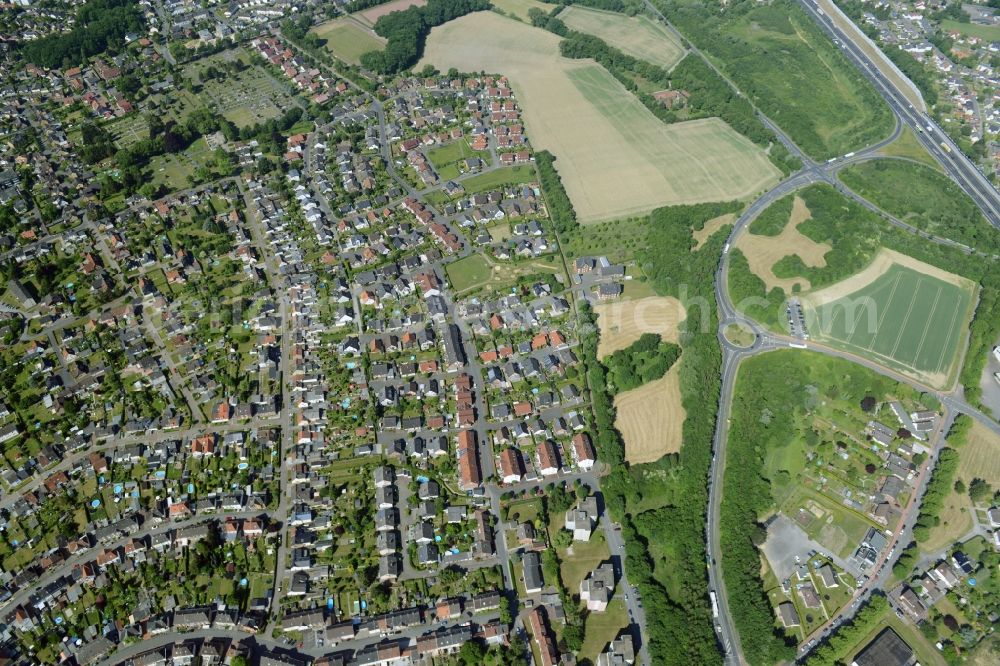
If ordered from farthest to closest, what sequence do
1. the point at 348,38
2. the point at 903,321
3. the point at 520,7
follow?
1. the point at 520,7
2. the point at 348,38
3. the point at 903,321

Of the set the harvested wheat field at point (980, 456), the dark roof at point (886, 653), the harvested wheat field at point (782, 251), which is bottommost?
the dark roof at point (886, 653)

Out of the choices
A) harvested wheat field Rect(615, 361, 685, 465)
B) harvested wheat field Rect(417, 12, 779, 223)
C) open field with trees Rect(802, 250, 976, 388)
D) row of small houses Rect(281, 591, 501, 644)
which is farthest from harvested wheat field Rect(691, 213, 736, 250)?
row of small houses Rect(281, 591, 501, 644)

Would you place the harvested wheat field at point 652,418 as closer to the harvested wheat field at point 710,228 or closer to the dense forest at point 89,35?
the harvested wheat field at point 710,228

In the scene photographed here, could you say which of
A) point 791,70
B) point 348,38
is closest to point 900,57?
point 791,70

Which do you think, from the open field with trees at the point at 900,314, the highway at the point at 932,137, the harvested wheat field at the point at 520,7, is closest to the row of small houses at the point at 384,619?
the open field with trees at the point at 900,314

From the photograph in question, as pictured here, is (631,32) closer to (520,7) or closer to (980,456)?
(520,7)

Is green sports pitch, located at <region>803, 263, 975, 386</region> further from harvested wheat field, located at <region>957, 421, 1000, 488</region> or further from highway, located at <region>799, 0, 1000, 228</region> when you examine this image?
highway, located at <region>799, 0, 1000, 228</region>
